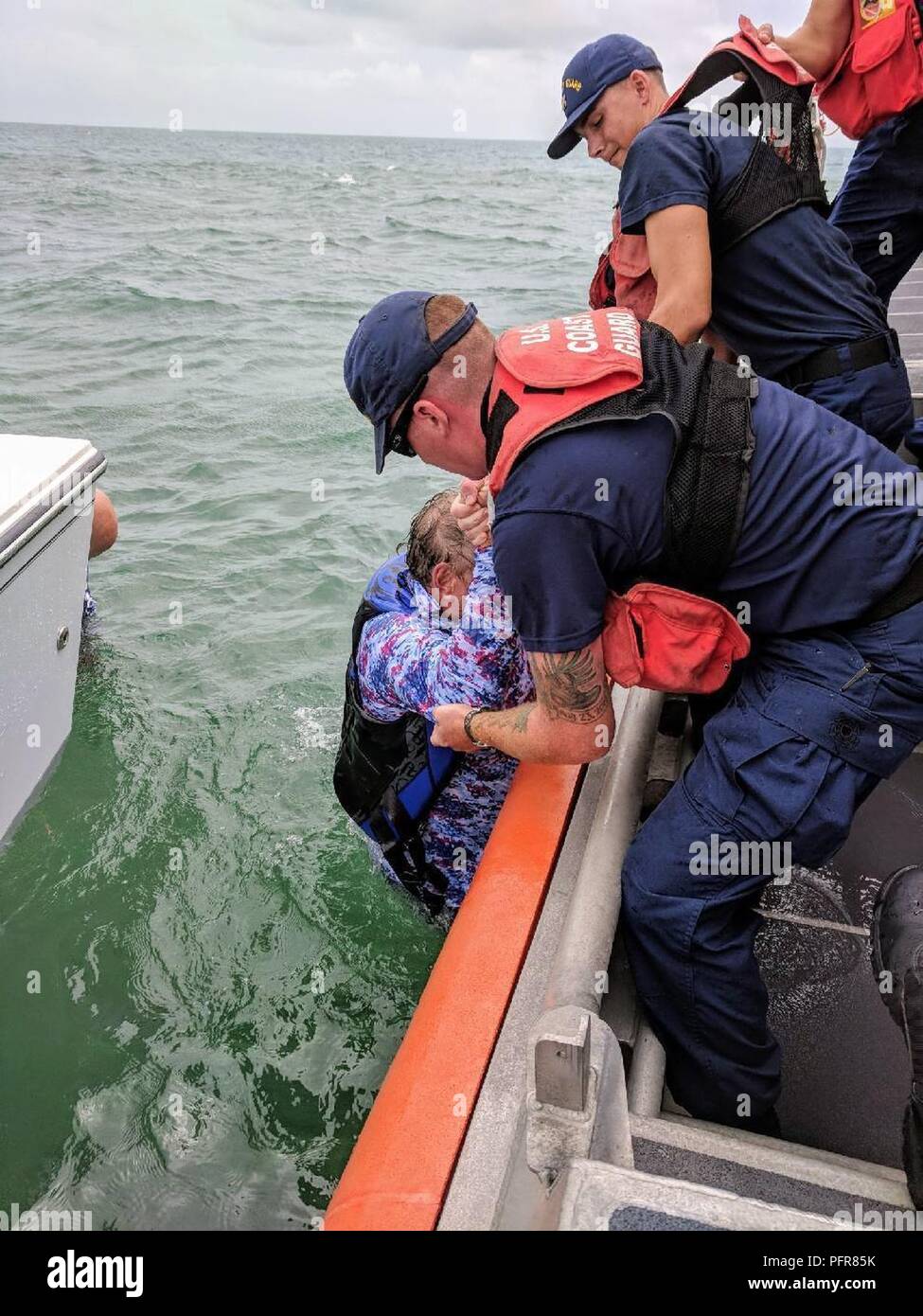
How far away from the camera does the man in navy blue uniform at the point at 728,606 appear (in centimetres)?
190

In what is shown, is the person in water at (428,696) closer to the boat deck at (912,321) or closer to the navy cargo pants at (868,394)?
the navy cargo pants at (868,394)

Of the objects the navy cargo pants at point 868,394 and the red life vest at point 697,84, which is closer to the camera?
the red life vest at point 697,84

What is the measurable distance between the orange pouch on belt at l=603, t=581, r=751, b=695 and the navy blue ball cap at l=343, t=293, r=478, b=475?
59 centimetres

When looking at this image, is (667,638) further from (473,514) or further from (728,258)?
(728,258)

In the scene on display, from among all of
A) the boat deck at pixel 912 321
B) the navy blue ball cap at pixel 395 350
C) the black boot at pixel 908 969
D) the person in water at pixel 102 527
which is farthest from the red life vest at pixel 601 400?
the boat deck at pixel 912 321

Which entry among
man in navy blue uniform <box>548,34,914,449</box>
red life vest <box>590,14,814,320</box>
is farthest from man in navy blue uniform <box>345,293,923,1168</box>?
red life vest <box>590,14,814,320</box>

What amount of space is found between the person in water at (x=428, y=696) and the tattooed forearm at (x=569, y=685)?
43 centimetres

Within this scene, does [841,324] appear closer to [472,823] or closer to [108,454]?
[472,823]

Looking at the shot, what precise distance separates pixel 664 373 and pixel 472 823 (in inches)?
59.0

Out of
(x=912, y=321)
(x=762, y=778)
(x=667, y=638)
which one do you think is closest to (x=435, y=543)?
(x=667, y=638)

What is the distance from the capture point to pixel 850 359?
114 inches

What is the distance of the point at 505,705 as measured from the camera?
8.63 ft

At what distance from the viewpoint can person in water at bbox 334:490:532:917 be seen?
2.56 m

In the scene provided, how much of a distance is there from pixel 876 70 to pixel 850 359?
94cm
